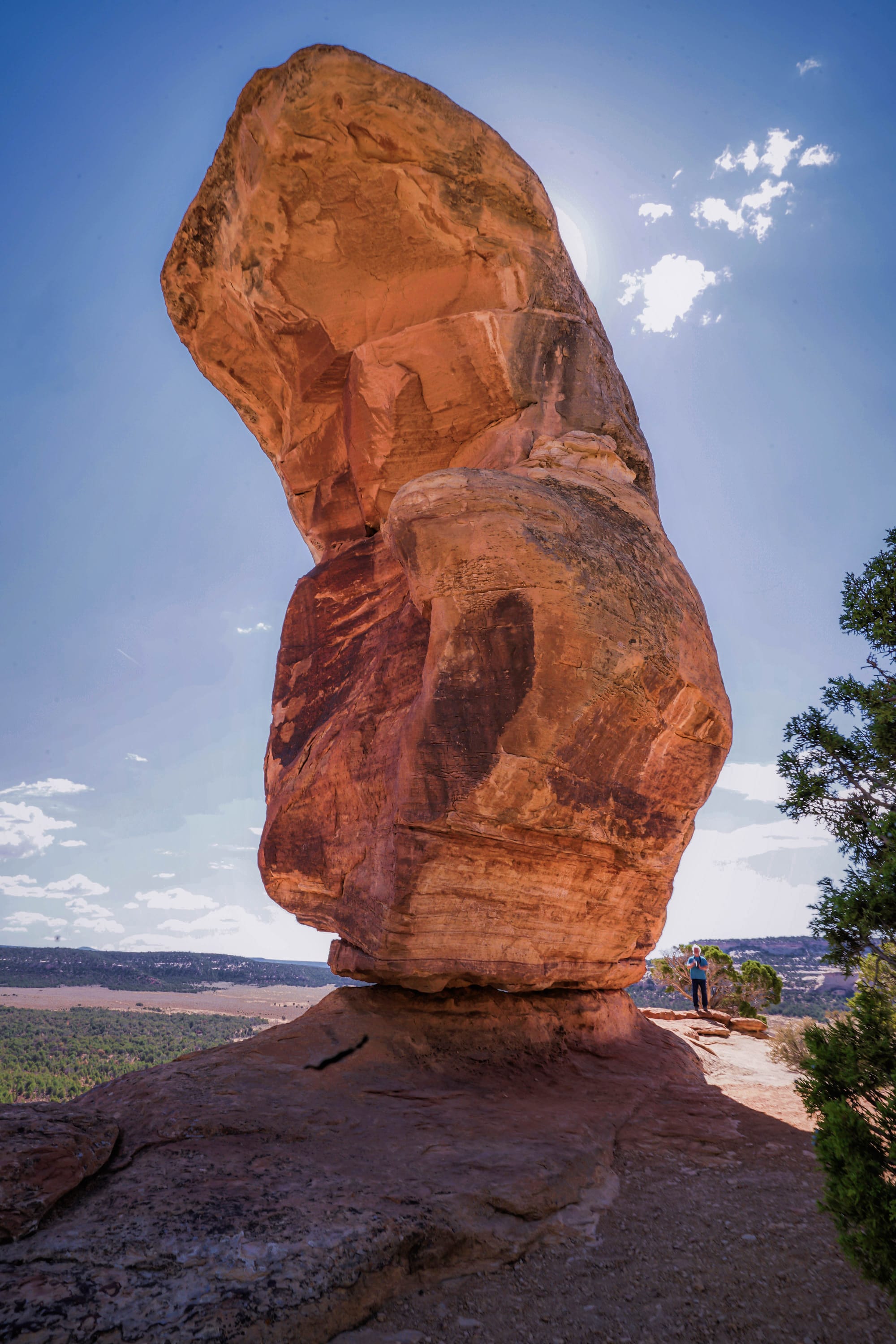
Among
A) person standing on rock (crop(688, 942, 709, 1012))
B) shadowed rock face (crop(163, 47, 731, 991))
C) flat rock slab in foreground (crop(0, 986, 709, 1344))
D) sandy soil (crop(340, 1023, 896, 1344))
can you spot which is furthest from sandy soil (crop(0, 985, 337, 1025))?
sandy soil (crop(340, 1023, 896, 1344))

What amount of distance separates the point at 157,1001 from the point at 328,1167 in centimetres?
6487

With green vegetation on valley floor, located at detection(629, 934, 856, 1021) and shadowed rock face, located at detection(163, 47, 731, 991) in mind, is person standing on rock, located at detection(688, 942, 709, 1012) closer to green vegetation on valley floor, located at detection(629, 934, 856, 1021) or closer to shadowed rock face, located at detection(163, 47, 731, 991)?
green vegetation on valley floor, located at detection(629, 934, 856, 1021)

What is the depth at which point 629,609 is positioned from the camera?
966 centimetres

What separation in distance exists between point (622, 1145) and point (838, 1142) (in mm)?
4142

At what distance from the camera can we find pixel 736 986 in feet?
79.9

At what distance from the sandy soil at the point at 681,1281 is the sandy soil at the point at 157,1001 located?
155ft

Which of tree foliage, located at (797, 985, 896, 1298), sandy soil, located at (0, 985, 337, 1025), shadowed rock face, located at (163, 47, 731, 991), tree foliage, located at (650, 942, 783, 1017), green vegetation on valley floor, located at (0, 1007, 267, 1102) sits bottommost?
sandy soil, located at (0, 985, 337, 1025)

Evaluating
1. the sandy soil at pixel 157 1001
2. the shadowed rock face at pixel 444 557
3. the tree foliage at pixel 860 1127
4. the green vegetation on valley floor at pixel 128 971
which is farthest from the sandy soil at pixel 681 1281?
the green vegetation on valley floor at pixel 128 971

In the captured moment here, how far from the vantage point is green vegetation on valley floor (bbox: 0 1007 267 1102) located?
25.6 meters

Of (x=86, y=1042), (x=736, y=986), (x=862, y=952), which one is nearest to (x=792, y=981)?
(x=736, y=986)

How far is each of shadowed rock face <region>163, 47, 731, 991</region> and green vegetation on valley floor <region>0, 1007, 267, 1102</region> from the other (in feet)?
44.9

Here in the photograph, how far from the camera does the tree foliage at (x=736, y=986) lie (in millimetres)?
24016

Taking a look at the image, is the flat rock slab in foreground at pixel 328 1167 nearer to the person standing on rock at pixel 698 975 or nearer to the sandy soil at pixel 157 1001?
the person standing on rock at pixel 698 975

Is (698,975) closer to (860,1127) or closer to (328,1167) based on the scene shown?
(328,1167)
